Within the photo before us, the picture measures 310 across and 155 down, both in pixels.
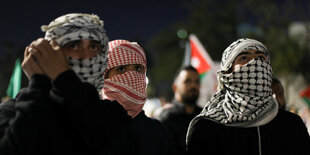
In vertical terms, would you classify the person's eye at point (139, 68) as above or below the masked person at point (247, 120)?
above

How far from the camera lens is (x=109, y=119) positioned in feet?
6.00

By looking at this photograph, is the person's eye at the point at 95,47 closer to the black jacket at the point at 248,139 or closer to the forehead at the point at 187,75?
the black jacket at the point at 248,139

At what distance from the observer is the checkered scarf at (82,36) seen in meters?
1.82

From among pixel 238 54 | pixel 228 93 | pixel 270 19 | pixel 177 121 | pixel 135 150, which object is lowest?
pixel 177 121

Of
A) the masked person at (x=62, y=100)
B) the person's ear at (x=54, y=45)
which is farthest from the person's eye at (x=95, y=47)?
the person's ear at (x=54, y=45)

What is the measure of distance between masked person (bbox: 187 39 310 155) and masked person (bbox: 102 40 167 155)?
0.28 meters

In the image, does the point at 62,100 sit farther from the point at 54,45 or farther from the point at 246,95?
the point at 246,95

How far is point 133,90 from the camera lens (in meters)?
2.62

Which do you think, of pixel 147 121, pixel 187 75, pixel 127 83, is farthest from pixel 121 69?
pixel 187 75

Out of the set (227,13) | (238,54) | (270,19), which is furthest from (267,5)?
(238,54)

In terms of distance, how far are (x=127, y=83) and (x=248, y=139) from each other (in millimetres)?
969

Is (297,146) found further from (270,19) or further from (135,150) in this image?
(270,19)

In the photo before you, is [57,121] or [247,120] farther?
[247,120]

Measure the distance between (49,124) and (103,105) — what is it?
303mm
